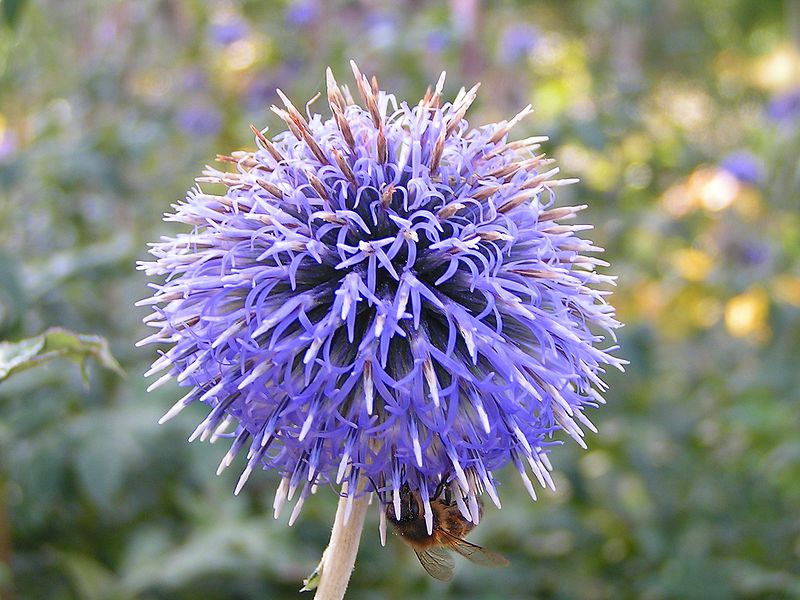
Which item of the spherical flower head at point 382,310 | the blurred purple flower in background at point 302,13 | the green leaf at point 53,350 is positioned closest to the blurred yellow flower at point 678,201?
the blurred purple flower in background at point 302,13

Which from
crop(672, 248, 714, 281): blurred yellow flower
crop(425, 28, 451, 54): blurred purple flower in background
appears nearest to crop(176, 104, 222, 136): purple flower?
crop(425, 28, 451, 54): blurred purple flower in background

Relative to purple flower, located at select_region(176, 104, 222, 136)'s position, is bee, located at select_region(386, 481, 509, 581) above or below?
below

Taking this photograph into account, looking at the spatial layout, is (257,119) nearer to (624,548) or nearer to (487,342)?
(624,548)

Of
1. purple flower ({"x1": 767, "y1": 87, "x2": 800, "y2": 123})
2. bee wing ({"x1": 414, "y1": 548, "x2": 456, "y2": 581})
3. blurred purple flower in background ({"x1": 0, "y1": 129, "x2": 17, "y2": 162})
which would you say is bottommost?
bee wing ({"x1": 414, "y1": 548, "x2": 456, "y2": 581})

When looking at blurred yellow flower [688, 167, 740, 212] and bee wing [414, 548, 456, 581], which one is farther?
blurred yellow flower [688, 167, 740, 212]

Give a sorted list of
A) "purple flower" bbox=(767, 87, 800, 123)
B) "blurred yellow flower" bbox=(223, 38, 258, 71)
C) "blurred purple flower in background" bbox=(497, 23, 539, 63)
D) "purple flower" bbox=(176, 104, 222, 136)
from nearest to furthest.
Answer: "blurred purple flower in background" bbox=(497, 23, 539, 63) → "purple flower" bbox=(176, 104, 222, 136) → "blurred yellow flower" bbox=(223, 38, 258, 71) → "purple flower" bbox=(767, 87, 800, 123)

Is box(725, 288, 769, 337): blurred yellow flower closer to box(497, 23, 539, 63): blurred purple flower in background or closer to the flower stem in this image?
box(497, 23, 539, 63): blurred purple flower in background

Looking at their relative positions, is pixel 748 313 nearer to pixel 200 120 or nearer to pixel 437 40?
pixel 437 40
